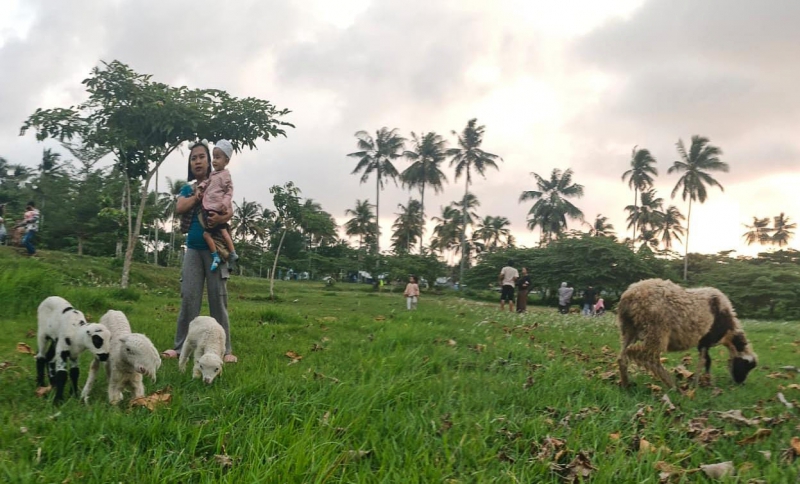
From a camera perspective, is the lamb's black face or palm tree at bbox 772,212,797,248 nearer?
the lamb's black face

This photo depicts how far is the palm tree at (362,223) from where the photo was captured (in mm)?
63875

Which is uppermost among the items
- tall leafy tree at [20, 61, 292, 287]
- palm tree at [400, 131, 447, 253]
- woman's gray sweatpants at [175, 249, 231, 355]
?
palm tree at [400, 131, 447, 253]

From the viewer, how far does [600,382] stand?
4.62 m

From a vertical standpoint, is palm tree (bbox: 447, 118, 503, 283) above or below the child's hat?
above

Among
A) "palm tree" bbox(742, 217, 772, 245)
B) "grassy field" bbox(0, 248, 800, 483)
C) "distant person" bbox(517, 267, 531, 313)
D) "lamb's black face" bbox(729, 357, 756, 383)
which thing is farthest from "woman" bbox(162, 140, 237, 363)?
"palm tree" bbox(742, 217, 772, 245)

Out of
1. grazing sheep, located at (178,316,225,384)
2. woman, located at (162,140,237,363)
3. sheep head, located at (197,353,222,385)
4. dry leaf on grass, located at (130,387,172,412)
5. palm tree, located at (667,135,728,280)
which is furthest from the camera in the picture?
palm tree, located at (667,135,728,280)

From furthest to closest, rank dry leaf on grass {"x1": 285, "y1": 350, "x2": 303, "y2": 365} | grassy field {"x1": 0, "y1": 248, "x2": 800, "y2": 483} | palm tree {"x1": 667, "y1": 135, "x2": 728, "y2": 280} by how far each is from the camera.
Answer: palm tree {"x1": 667, "y1": 135, "x2": 728, "y2": 280} < dry leaf on grass {"x1": 285, "y1": 350, "x2": 303, "y2": 365} < grassy field {"x1": 0, "y1": 248, "x2": 800, "y2": 483}

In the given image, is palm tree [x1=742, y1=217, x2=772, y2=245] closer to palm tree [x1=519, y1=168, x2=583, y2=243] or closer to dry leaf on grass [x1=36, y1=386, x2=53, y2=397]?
palm tree [x1=519, y1=168, x2=583, y2=243]

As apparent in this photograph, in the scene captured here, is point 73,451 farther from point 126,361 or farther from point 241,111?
point 241,111

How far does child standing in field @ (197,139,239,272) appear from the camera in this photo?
4777 mm

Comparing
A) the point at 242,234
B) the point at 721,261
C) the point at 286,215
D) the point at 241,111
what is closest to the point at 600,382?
the point at 241,111

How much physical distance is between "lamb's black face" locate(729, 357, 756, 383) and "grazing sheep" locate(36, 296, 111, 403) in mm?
6074

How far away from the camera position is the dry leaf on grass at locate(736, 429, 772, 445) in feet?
10.1

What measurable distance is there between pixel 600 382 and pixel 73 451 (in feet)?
13.9
